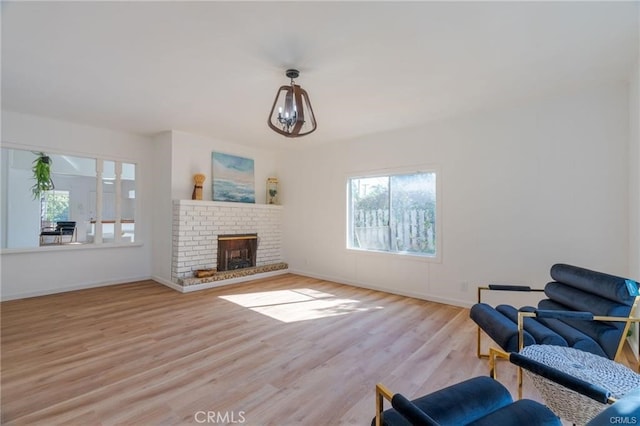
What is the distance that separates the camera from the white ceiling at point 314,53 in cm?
205

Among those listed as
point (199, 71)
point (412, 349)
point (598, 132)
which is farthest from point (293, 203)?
point (598, 132)

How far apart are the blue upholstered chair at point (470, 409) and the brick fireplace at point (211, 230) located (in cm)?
421

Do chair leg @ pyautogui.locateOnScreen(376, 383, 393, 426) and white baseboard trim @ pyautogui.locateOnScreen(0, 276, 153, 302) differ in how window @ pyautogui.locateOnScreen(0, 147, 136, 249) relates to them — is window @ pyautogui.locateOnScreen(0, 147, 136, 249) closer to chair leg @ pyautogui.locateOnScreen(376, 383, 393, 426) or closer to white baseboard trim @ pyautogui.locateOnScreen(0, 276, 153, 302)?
white baseboard trim @ pyautogui.locateOnScreen(0, 276, 153, 302)

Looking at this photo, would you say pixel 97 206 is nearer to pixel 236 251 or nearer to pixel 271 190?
pixel 236 251

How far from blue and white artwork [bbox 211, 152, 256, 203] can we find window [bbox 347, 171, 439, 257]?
7.00ft

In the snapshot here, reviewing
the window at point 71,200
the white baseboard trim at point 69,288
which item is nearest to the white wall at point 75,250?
the white baseboard trim at point 69,288

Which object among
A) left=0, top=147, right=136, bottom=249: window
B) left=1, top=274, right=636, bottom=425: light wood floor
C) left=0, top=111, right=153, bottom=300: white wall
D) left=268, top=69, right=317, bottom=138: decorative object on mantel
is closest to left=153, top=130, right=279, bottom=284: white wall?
left=0, top=111, right=153, bottom=300: white wall

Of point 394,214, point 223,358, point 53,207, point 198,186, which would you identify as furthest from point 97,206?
point 394,214

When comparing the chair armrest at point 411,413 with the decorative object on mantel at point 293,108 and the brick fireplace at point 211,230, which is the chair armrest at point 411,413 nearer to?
the decorative object on mantel at point 293,108

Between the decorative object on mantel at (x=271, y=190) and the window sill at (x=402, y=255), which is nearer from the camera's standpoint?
the window sill at (x=402, y=255)

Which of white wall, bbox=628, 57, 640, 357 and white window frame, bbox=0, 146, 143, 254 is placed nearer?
white wall, bbox=628, 57, 640, 357

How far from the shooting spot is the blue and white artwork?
5.58m

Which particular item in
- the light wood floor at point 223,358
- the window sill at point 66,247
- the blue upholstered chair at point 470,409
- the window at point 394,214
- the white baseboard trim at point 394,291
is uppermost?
the window at point 394,214

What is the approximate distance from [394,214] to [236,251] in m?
3.11
